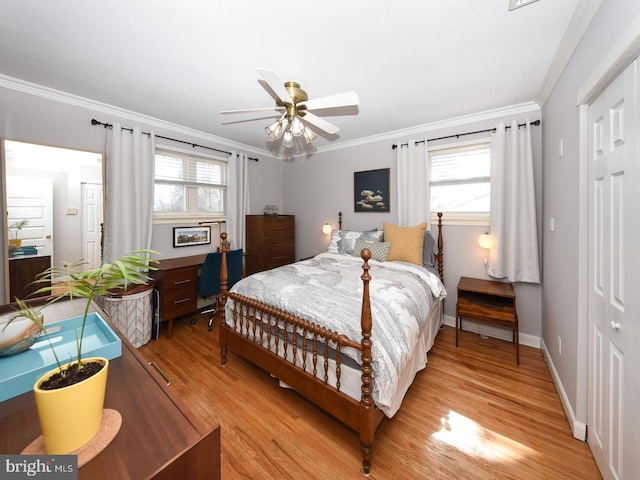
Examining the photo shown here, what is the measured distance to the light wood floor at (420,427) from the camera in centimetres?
144

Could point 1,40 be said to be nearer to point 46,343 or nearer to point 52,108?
point 52,108

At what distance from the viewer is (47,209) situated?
246cm

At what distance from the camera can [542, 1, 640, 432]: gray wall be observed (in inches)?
52.7

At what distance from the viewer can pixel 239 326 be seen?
7.48ft

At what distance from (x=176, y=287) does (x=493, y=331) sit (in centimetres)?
368

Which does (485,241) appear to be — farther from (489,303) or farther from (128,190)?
(128,190)

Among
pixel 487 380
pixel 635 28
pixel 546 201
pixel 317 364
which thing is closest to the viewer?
pixel 635 28

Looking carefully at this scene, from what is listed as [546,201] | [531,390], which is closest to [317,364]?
[531,390]

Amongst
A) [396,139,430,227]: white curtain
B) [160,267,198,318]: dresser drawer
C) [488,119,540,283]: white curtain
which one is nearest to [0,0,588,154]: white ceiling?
A: [488,119,540,283]: white curtain

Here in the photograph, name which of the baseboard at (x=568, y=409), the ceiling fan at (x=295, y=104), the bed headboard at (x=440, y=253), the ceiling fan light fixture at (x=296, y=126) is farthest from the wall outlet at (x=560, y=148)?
the ceiling fan light fixture at (x=296, y=126)

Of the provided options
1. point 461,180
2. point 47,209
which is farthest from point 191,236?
point 461,180

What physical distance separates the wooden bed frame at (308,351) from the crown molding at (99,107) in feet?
7.45

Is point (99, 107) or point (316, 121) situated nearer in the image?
point (316, 121)

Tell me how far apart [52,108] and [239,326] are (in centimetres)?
278
